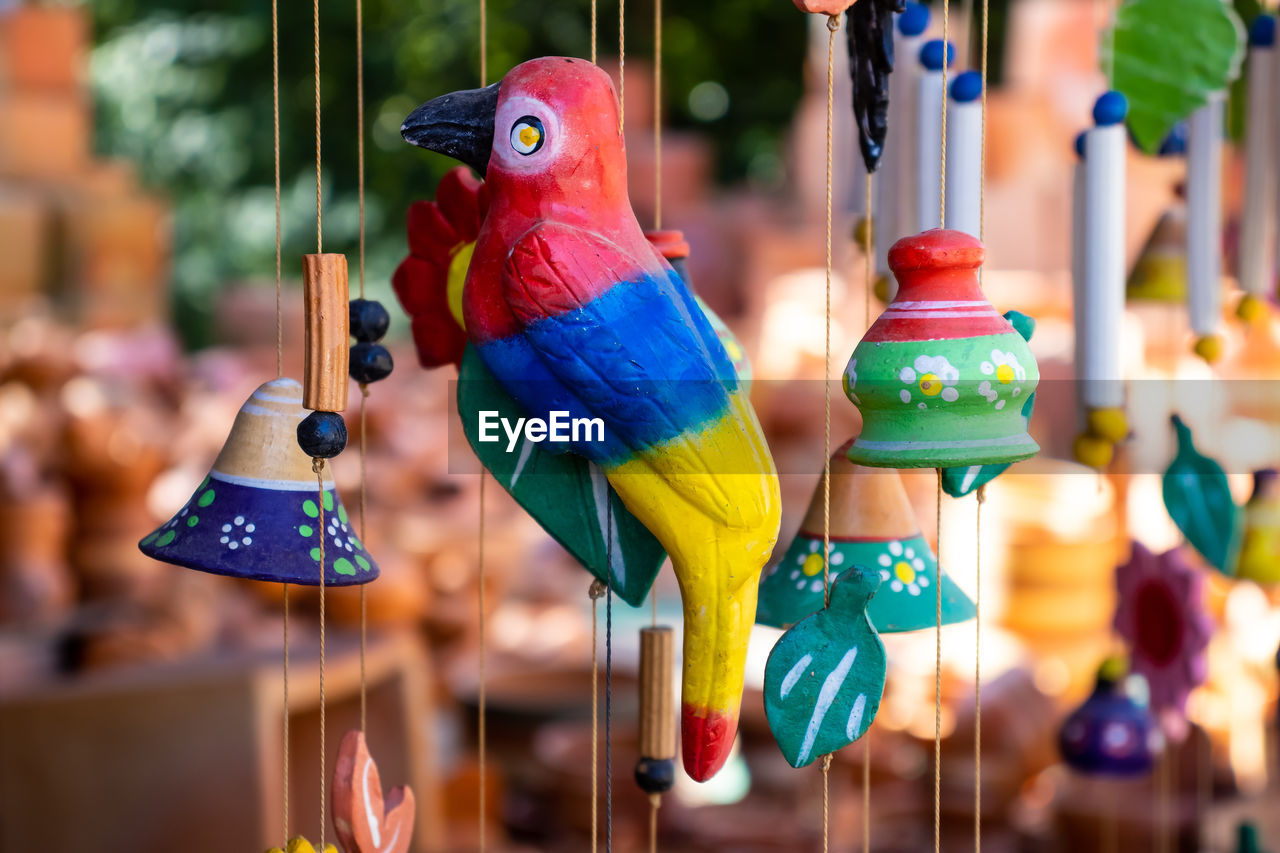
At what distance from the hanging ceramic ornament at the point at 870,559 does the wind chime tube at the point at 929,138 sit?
20 cm

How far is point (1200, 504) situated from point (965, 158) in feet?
1.57

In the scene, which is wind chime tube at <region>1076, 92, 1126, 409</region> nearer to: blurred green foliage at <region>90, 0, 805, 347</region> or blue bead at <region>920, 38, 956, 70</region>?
blue bead at <region>920, 38, 956, 70</region>

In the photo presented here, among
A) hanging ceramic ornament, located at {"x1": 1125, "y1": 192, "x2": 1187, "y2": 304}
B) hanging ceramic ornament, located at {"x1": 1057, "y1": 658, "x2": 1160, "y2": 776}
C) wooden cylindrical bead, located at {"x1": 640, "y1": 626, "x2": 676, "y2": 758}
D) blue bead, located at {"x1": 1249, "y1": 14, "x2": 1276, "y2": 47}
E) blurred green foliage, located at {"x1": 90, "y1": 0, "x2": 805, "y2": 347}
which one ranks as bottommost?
hanging ceramic ornament, located at {"x1": 1057, "y1": 658, "x2": 1160, "y2": 776}

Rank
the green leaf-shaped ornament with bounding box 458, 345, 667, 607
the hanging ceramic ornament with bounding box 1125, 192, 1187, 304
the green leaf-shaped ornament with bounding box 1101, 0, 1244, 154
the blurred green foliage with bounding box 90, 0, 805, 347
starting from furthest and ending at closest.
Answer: the blurred green foliage with bounding box 90, 0, 805, 347 < the hanging ceramic ornament with bounding box 1125, 192, 1187, 304 < the green leaf-shaped ornament with bounding box 1101, 0, 1244, 154 < the green leaf-shaped ornament with bounding box 458, 345, 667, 607

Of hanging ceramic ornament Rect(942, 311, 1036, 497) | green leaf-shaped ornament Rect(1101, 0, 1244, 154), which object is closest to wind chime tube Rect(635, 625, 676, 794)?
hanging ceramic ornament Rect(942, 311, 1036, 497)

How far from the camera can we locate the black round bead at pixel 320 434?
74 centimetres

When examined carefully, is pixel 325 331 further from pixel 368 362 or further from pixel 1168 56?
pixel 1168 56

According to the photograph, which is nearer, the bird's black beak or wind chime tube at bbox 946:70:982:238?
the bird's black beak

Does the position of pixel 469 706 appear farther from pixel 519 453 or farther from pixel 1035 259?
pixel 1035 259

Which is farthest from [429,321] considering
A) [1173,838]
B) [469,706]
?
[469,706]

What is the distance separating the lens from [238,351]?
5.00m

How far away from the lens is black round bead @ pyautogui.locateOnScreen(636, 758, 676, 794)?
0.86m

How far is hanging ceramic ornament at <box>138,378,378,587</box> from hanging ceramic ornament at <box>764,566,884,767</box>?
25 centimetres

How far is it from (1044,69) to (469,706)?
371 centimetres
